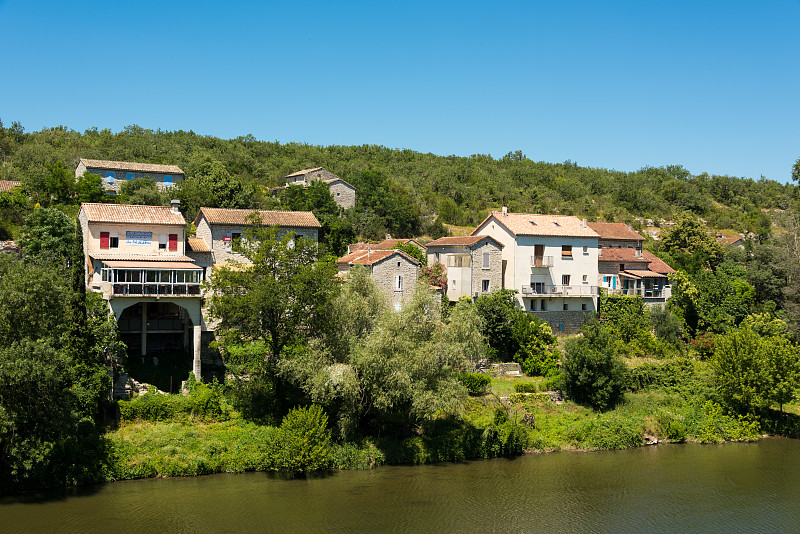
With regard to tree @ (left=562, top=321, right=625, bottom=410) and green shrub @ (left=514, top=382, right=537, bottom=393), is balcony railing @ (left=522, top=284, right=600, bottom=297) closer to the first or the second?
tree @ (left=562, top=321, right=625, bottom=410)

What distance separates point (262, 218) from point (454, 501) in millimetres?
26495

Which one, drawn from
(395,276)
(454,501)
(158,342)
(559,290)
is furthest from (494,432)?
(158,342)

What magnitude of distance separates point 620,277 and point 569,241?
612 centimetres

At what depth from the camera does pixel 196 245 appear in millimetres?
43750

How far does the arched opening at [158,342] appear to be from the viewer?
3506 cm

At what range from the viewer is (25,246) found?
41688mm

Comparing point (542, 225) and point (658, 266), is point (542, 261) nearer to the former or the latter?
point (542, 225)

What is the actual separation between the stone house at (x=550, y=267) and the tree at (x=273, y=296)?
19.4 meters

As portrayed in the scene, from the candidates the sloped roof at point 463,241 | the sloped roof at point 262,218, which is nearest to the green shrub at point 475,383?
the sloped roof at point 463,241

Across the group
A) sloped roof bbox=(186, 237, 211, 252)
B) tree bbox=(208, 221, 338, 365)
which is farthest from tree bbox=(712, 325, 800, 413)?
sloped roof bbox=(186, 237, 211, 252)

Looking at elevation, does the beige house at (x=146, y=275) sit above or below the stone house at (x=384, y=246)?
below

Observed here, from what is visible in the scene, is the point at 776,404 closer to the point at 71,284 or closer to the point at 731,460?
the point at 731,460

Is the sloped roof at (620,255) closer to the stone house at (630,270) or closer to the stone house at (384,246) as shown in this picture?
the stone house at (630,270)

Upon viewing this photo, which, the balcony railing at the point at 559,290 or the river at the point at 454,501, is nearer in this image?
the river at the point at 454,501
